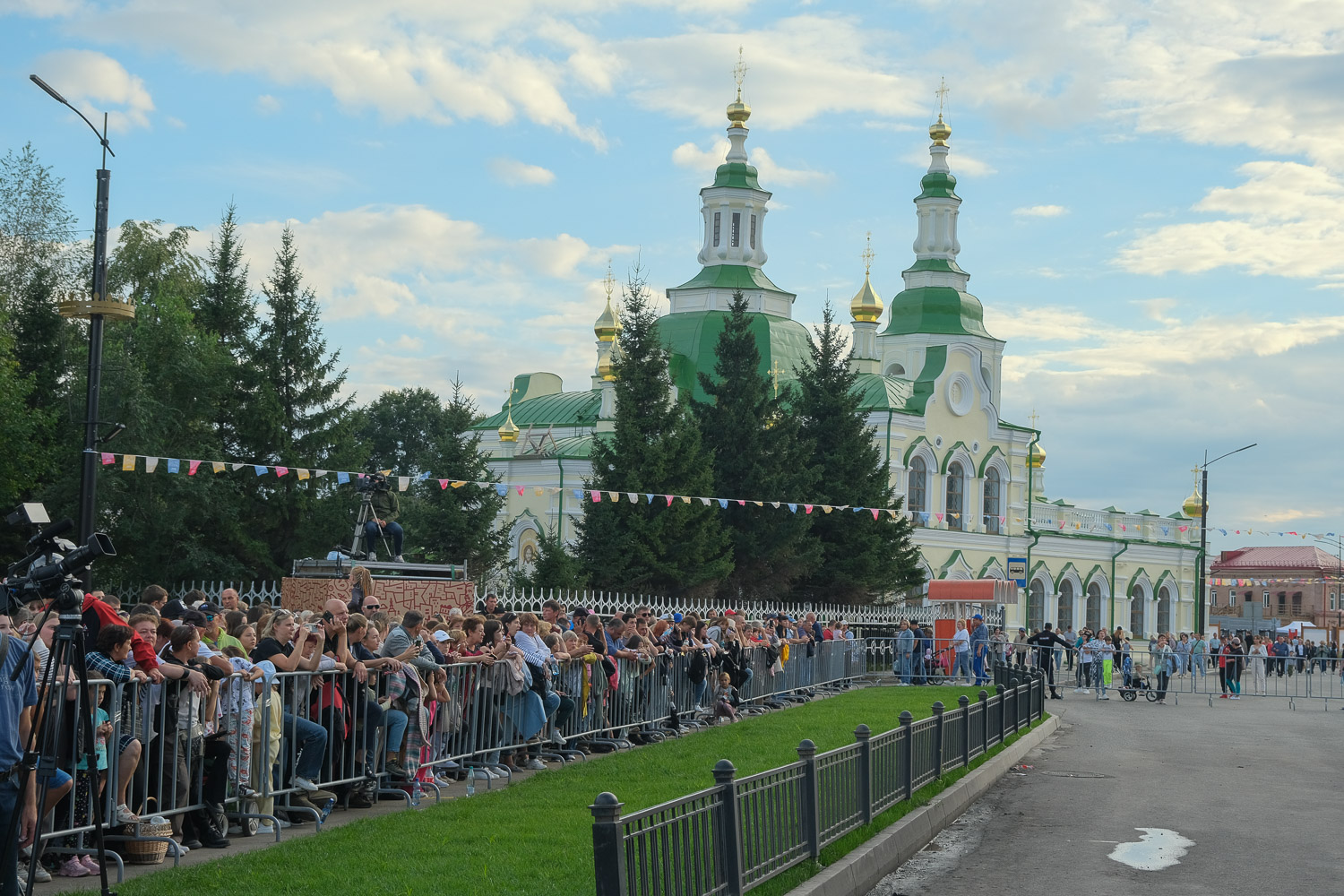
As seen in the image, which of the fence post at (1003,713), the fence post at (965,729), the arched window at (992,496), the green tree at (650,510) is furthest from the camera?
the arched window at (992,496)

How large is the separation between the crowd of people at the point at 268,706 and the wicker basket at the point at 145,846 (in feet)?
0.22

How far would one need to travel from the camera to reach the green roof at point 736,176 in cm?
6419

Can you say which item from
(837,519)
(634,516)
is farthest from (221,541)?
(837,519)

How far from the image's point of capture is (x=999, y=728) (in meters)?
17.4

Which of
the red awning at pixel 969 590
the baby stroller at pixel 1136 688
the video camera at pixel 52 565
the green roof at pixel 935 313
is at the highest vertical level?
the green roof at pixel 935 313

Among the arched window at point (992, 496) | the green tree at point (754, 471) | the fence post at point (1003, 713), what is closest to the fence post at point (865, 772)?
the fence post at point (1003, 713)

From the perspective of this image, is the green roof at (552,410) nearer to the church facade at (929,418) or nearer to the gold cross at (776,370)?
the church facade at (929,418)

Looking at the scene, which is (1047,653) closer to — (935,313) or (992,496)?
(992,496)

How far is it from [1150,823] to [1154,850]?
5.05 ft

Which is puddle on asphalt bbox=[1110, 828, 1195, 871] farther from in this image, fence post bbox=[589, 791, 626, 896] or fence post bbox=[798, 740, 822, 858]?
fence post bbox=[589, 791, 626, 896]

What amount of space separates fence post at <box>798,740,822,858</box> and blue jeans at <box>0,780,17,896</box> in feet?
14.1

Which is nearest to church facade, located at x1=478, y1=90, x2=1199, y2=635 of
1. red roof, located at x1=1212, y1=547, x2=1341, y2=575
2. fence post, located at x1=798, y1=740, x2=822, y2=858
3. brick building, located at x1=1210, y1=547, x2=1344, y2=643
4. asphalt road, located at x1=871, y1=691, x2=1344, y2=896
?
asphalt road, located at x1=871, y1=691, x2=1344, y2=896

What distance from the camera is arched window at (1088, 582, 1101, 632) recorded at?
6851 cm

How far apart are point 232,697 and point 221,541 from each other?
84.5ft
